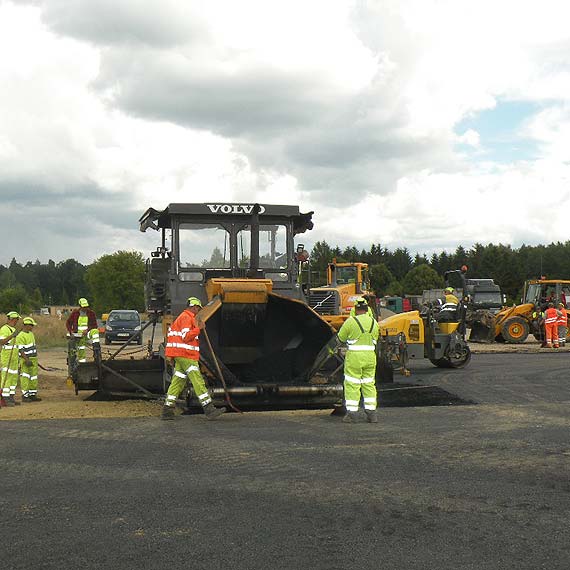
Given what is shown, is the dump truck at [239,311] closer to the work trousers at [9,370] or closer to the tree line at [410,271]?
the work trousers at [9,370]

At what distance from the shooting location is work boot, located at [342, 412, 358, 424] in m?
10.3

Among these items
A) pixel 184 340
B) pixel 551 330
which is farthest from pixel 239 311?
pixel 551 330

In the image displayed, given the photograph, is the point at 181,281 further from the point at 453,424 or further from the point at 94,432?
the point at 453,424

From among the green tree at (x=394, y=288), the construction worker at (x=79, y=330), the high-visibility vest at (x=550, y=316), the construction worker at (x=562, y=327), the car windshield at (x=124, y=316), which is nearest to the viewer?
the construction worker at (x=79, y=330)

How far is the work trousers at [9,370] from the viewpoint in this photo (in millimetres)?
13031

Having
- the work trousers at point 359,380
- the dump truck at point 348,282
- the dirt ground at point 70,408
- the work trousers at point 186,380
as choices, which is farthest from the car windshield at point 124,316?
the work trousers at point 359,380

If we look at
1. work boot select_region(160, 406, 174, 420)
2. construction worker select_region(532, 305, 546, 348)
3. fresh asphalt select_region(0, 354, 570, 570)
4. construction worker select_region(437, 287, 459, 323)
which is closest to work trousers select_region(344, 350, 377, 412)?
fresh asphalt select_region(0, 354, 570, 570)

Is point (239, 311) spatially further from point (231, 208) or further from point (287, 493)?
point (287, 493)

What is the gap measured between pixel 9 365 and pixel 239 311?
4.53m

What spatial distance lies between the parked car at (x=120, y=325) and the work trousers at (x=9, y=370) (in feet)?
62.3

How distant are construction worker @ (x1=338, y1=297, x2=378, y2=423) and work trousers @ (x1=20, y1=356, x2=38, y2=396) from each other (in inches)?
236

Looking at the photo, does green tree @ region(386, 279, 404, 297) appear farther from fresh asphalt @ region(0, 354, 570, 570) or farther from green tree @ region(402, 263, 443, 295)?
fresh asphalt @ region(0, 354, 570, 570)

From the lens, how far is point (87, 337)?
1606cm

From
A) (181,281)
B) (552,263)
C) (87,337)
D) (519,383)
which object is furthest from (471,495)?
(552,263)
